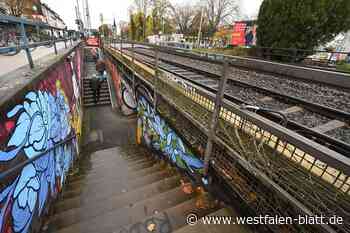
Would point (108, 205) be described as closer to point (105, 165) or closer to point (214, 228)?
point (214, 228)

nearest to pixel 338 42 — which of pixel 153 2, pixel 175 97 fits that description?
pixel 175 97

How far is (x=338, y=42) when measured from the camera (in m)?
14.3

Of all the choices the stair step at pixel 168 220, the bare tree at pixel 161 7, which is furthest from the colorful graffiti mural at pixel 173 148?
the bare tree at pixel 161 7

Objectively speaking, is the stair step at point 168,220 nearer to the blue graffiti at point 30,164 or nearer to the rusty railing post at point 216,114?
the rusty railing post at point 216,114

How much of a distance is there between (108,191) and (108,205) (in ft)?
2.30

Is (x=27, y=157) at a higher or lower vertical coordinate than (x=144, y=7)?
lower

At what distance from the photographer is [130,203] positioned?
109 inches

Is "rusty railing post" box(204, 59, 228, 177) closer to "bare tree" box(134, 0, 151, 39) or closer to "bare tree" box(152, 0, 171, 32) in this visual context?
"bare tree" box(134, 0, 151, 39)

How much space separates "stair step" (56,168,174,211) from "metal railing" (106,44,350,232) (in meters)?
1.39

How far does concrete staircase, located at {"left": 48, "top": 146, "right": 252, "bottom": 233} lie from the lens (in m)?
2.09

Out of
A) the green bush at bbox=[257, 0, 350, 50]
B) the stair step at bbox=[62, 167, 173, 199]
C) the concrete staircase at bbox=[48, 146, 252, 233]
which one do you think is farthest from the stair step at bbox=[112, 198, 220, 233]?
the green bush at bbox=[257, 0, 350, 50]

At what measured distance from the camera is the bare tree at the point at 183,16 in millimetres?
43100

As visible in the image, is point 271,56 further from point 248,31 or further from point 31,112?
point 31,112

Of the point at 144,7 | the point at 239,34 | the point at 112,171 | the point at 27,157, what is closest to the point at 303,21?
the point at 239,34
